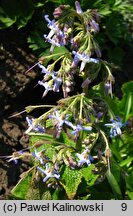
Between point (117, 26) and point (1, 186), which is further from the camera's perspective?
point (117, 26)

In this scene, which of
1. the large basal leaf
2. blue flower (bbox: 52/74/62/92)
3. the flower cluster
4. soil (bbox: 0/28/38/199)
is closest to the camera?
the flower cluster

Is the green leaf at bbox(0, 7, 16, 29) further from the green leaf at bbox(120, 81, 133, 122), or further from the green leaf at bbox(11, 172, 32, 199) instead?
the green leaf at bbox(11, 172, 32, 199)

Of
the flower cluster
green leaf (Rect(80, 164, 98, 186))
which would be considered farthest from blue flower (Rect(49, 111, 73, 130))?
green leaf (Rect(80, 164, 98, 186))

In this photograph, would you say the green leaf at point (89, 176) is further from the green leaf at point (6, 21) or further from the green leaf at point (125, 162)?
the green leaf at point (6, 21)

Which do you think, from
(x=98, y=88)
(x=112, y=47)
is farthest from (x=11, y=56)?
(x=98, y=88)

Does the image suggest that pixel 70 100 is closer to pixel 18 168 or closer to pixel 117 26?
pixel 18 168

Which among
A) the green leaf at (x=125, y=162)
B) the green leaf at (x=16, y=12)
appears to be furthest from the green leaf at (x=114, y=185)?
the green leaf at (x=16, y=12)

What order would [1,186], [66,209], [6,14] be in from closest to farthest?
[66,209]
[1,186]
[6,14]
